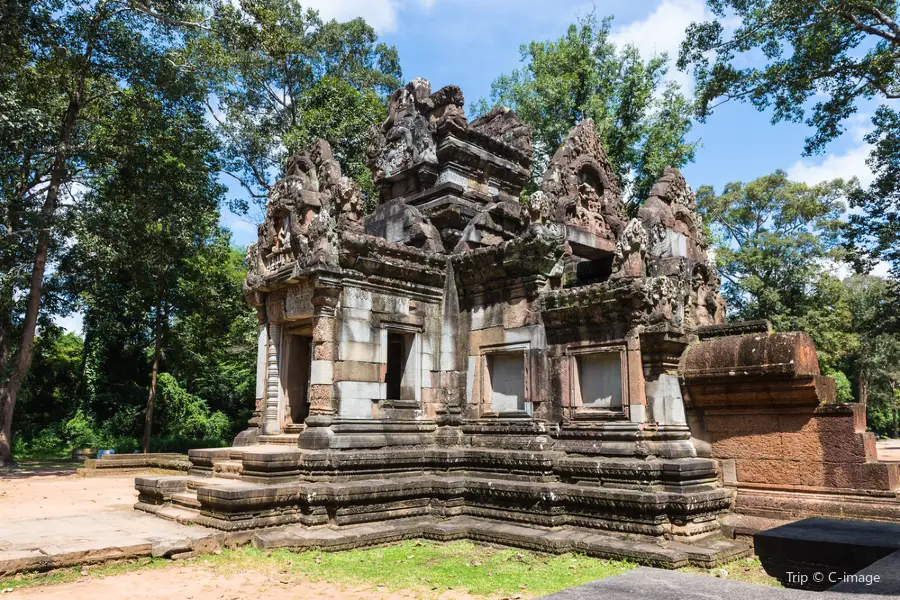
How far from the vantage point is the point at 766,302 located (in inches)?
1094

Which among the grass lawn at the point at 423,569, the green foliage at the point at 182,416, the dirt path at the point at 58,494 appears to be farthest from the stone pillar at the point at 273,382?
the green foliage at the point at 182,416

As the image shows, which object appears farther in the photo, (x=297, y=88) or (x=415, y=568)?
(x=297, y=88)

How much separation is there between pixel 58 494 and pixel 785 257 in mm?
27948

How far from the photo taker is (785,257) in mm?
28859

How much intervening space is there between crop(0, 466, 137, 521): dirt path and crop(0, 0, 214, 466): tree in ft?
11.7

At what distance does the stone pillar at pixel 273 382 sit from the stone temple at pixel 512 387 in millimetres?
33

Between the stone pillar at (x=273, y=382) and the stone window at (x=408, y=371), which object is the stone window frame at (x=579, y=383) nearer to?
the stone window at (x=408, y=371)

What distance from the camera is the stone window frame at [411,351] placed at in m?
10.0

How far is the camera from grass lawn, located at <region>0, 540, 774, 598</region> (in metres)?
6.59

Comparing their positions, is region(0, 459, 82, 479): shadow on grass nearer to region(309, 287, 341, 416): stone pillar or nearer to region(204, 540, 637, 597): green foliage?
region(309, 287, 341, 416): stone pillar

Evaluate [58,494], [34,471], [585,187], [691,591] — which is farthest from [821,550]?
[34,471]

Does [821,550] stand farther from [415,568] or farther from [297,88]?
[297,88]

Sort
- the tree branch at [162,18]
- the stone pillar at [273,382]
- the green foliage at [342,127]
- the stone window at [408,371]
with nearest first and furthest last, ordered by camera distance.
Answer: the stone window at [408,371], the stone pillar at [273,382], the tree branch at [162,18], the green foliage at [342,127]

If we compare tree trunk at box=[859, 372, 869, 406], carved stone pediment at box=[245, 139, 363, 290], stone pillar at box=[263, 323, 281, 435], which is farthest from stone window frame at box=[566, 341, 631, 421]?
tree trunk at box=[859, 372, 869, 406]
